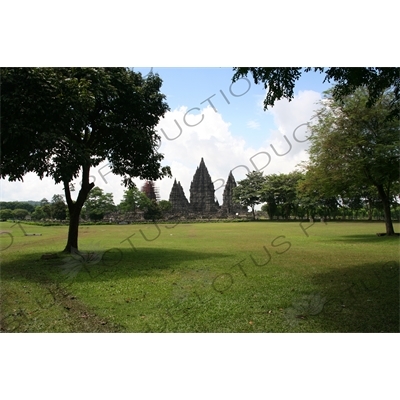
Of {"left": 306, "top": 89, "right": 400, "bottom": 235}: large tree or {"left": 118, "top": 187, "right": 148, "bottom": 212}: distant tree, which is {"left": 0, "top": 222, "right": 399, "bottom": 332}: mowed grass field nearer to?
{"left": 306, "top": 89, "right": 400, "bottom": 235}: large tree

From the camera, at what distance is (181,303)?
19.4ft

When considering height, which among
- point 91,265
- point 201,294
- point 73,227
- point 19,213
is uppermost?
point 19,213

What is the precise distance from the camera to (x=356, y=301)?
6.02 metres

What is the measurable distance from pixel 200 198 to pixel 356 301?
59455 millimetres

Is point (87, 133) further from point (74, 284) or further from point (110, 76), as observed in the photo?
point (74, 284)

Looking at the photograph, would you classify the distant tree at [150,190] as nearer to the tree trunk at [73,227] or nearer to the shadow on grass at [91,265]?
the tree trunk at [73,227]

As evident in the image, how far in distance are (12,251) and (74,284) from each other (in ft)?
24.6

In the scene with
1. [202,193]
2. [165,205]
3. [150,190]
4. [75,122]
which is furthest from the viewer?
[150,190]

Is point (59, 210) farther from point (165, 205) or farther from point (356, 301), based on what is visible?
point (356, 301)

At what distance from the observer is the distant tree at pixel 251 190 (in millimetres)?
48850

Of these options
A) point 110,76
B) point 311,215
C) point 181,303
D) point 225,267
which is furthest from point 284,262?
point 311,215

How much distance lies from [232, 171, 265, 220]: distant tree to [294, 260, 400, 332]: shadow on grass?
39.9m

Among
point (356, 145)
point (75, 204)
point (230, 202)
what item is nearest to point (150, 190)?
point (230, 202)

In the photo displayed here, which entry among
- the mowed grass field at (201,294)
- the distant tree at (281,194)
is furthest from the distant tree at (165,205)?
the mowed grass field at (201,294)
